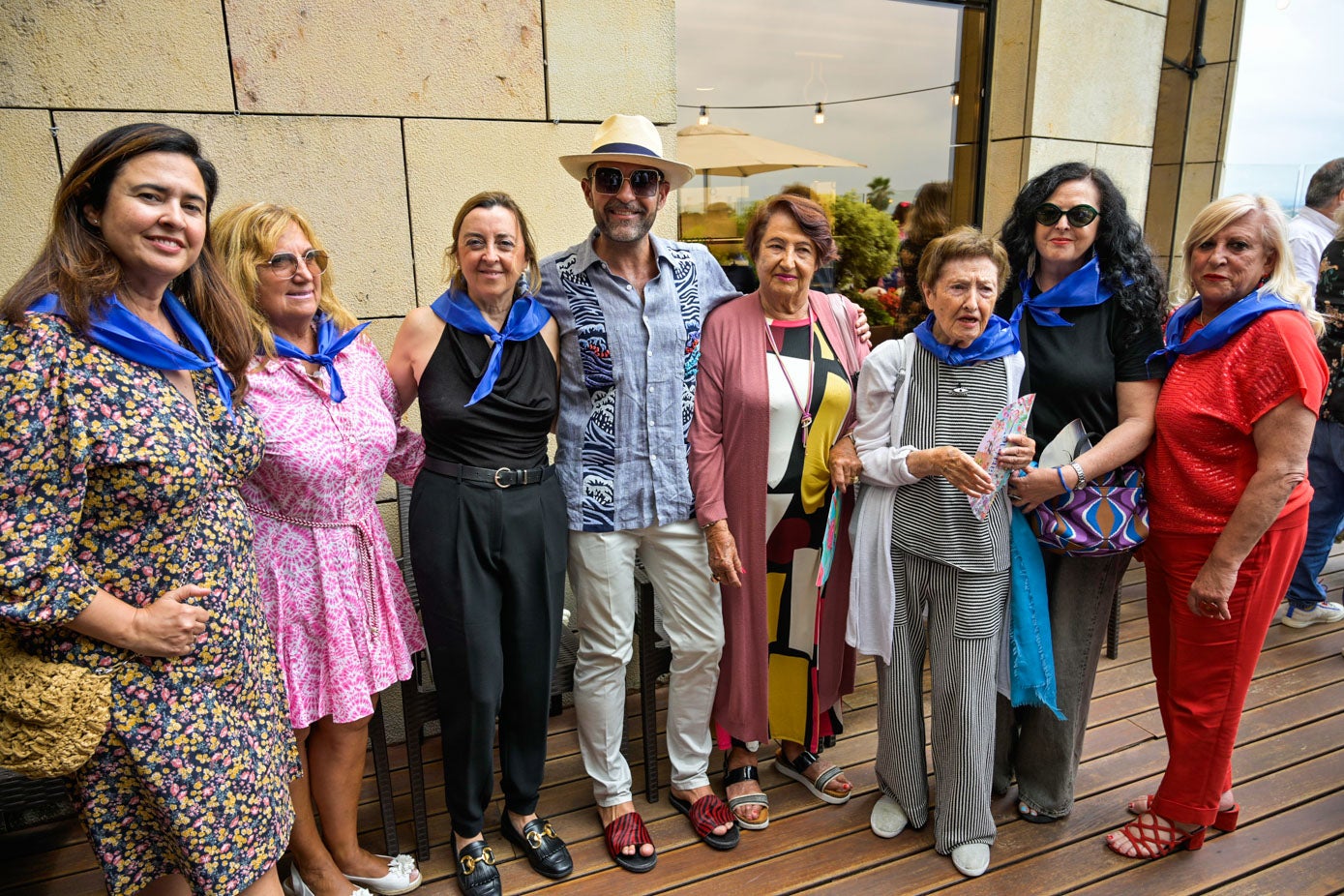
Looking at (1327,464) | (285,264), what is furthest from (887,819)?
(1327,464)

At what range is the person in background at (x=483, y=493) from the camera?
223cm

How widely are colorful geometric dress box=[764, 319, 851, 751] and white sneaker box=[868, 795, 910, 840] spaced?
294 mm

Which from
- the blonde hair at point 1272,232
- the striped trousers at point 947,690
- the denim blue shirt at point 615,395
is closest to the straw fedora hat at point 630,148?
the denim blue shirt at point 615,395

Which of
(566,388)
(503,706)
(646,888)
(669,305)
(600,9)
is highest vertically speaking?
(600,9)

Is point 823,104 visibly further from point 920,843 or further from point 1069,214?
point 920,843

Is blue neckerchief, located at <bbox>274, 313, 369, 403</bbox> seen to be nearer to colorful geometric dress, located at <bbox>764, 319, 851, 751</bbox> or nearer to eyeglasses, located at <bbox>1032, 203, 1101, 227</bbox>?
colorful geometric dress, located at <bbox>764, 319, 851, 751</bbox>

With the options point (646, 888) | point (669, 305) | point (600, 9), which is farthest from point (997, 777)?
point (600, 9)

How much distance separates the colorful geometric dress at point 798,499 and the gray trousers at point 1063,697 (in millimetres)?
665

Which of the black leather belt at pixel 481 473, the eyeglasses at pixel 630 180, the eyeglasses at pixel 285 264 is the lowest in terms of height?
the black leather belt at pixel 481 473

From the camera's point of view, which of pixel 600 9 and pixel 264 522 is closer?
pixel 264 522

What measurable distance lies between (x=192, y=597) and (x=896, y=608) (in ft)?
6.23

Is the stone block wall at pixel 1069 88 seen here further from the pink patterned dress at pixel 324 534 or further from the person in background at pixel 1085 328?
the pink patterned dress at pixel 324 534

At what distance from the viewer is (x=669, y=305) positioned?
249 centimetres

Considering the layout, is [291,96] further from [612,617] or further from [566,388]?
[612,617]
